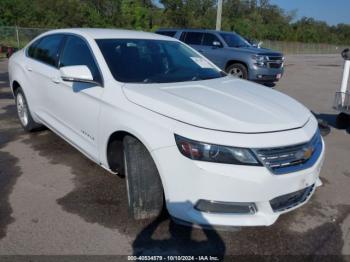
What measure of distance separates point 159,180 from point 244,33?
2138 inches

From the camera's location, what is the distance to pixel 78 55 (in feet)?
13.2

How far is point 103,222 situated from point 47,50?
8.72 feet

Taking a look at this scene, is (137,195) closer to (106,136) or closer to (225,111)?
(106,136)

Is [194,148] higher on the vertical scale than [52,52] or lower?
lower

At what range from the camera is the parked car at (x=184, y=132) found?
2.61 m

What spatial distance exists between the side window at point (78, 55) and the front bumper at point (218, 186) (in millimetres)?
1327

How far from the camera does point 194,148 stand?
2.62m

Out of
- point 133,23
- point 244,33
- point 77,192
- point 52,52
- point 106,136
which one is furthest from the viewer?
point 244,33

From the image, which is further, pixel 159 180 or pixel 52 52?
pixel 52 52

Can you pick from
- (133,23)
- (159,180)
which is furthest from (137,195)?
(133,23)

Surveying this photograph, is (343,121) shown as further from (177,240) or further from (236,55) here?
(236,55)

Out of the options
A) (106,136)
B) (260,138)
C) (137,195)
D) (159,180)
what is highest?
(260,138)

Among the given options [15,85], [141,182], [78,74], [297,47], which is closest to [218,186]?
[141,182]

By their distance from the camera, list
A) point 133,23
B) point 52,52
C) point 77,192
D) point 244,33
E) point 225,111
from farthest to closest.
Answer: point 244,33
point 133,23
point 52,52
point 77,192
point 225,111
